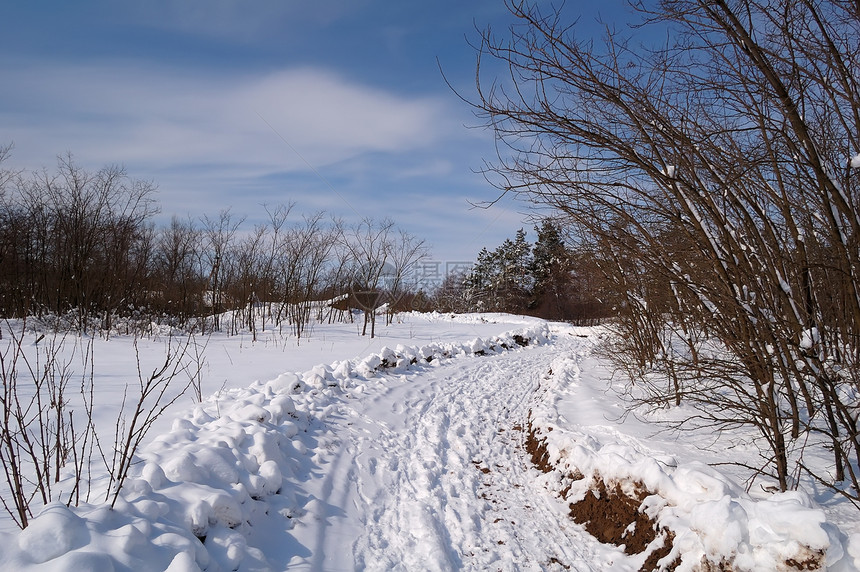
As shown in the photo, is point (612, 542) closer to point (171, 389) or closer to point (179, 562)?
point (179, 562)

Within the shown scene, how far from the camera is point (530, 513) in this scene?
415 centimetres

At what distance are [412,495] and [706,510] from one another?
244 centimetres

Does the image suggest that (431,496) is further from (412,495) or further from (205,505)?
(205,505)

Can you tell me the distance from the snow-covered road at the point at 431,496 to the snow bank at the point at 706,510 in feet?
1.61

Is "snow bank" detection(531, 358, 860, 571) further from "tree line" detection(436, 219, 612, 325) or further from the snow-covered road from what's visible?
"tree line" detection(436, 219, 612, 325)

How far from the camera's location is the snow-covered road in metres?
3.35

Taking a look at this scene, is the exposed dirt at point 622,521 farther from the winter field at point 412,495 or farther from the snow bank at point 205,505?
the snow bank at point 205,505

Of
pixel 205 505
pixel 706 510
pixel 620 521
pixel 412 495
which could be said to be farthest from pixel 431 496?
pixel 706 510

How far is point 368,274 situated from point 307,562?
1902 centimetres

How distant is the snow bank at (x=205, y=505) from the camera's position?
215 centimetres

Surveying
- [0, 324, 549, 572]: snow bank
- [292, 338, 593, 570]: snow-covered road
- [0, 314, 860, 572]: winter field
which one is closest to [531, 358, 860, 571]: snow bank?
[0, 314, 860, 572]: winter field

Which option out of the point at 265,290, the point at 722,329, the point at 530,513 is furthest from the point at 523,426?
the point at 265,290

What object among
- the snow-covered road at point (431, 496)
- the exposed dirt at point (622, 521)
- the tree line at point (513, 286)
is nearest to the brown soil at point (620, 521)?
the exposed dirt at point (622, 521)

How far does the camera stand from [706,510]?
2.91 meters
